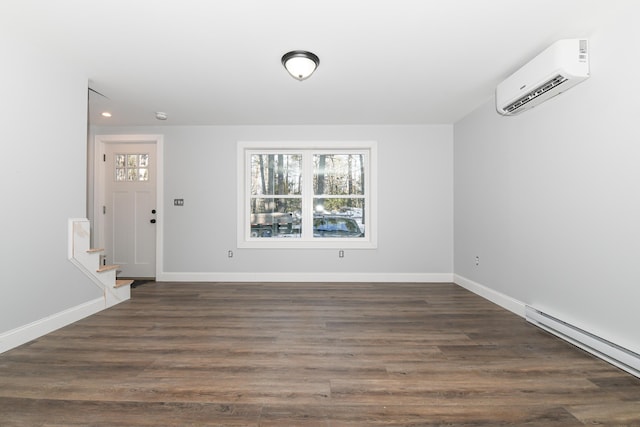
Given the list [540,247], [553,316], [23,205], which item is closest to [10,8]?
[23,205]

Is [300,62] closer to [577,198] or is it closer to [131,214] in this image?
[577,198]

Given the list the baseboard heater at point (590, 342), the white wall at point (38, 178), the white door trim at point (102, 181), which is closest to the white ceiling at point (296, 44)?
the white wall at point (38, 178)

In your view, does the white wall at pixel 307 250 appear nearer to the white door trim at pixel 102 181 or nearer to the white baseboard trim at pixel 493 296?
the white door trim at pixel 102 181

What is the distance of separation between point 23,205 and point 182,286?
2.18 m

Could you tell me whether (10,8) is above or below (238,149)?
above

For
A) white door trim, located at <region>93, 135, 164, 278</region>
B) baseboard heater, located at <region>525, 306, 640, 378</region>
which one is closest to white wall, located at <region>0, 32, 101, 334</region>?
white door trim, located at <region>93, 135, 164, 278</region>

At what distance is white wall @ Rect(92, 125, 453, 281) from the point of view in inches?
170

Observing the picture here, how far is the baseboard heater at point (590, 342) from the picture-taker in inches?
69.9

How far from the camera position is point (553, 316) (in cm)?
243

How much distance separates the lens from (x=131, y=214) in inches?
178

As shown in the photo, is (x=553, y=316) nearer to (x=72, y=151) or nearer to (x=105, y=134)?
(x=72, y=151)

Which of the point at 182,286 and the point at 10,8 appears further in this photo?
the point at 182,286

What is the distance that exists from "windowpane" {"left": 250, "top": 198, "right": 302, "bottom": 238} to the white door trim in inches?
55.7

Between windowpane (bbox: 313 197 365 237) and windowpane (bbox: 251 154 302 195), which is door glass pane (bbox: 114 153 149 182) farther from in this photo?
windowpane (bbox: 313 197 365 237)
